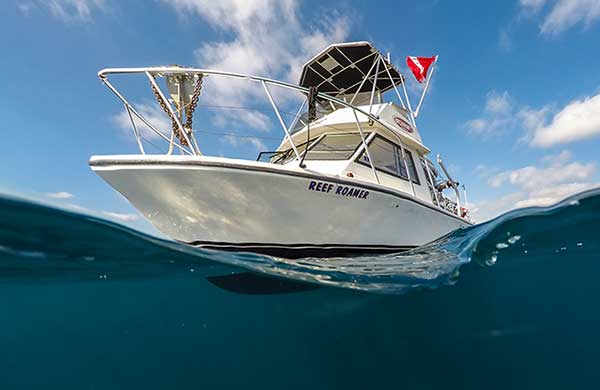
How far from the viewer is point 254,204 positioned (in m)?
3.68

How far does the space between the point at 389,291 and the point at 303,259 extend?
1.30 m

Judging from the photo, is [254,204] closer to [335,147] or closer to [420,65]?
[335,147]

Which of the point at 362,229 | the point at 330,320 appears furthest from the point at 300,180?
the point at 330,320

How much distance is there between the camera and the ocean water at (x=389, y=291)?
12.2 feet

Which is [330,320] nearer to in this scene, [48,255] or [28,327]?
[48,255]

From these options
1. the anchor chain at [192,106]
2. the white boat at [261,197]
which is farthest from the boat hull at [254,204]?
the anchor chain at [192,106]

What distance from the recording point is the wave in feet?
11.3

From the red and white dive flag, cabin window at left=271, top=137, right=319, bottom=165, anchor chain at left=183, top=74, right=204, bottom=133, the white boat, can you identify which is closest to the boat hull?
the white boat

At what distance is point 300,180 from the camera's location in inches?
146

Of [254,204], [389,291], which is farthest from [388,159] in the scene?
[254,204]

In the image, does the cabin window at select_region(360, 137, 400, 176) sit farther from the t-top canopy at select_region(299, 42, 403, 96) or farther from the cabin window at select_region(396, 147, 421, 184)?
the t-top canopy at select_region(299, 42, 403, 96)

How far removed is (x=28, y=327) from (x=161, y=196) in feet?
57.5

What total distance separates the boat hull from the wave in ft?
0.73

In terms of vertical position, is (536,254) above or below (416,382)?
above
